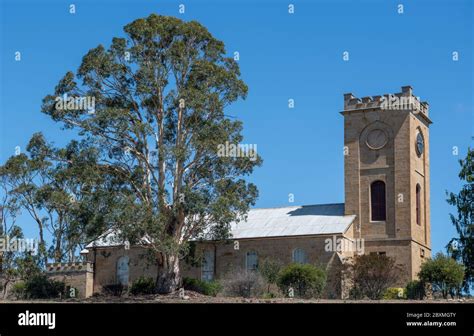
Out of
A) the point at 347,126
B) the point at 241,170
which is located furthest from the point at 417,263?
the point at 241,170

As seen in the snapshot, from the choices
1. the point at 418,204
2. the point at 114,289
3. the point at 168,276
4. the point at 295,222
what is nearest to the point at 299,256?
the point at 295,222

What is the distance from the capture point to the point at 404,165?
53.5 meters

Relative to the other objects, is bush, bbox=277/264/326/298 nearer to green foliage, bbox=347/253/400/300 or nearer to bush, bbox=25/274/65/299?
green foliage, bbox=347/253/400/300

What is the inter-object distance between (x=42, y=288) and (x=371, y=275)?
19.0 m

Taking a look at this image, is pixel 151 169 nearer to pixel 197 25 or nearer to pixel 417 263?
pixel 197 25

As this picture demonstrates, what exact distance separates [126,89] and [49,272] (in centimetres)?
1577

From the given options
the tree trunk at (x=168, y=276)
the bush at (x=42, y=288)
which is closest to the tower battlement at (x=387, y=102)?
the tree trunk at (x=168, y=276)

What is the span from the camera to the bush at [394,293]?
145ft

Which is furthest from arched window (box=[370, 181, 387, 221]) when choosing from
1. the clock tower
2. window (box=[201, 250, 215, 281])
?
window (box=[201, 250, 215, 281])

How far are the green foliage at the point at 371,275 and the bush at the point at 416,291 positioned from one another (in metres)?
1.01

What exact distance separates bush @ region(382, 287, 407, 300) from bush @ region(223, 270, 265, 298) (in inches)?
253

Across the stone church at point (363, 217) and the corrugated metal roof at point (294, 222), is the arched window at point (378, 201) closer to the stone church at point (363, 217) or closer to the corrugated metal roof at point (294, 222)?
the stone church at point (363, 217)

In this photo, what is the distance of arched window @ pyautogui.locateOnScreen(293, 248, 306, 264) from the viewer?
171ft
